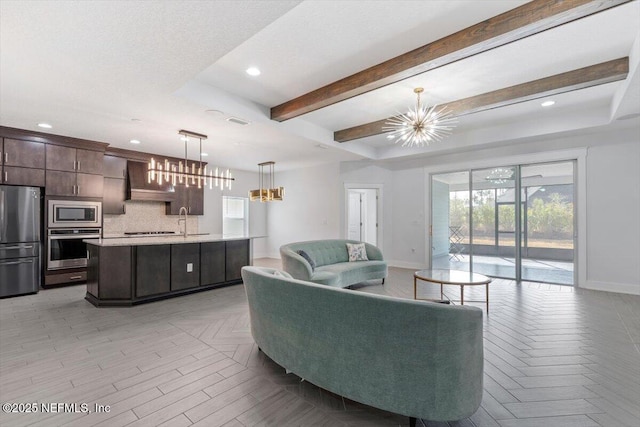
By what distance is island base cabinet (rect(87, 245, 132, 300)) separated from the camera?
13.4 ft

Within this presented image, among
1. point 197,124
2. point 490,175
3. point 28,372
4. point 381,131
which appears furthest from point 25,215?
point 490,175

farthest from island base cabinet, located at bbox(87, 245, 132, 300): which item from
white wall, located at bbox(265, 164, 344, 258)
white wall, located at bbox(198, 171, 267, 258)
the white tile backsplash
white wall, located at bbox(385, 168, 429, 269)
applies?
white wall, located at bbox(385, 168, 429, 269)

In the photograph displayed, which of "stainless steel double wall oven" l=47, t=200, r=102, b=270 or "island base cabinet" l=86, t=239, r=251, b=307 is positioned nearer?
"island base cabinet" l=86, t=239, r=251, b=307

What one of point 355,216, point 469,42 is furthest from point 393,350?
point 355,216

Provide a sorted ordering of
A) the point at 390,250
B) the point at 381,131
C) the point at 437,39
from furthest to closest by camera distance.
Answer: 1. the point at 390,250
2. the point at 381,131
3. the point at 437,39

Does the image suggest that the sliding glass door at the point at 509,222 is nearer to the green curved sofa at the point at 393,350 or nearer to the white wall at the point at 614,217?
the white wall at the point at 614,217

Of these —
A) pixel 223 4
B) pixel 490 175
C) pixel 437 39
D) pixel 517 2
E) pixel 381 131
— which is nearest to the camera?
pixel 223 4

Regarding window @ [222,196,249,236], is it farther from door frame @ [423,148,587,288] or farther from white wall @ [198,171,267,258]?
door frame @ [423,148,587,288]

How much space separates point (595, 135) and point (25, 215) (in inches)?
379

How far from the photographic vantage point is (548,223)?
5.64 meters

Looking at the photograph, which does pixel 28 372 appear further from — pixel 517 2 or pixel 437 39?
pixel 517 2

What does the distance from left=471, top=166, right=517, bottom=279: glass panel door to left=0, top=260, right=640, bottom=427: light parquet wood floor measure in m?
2.00

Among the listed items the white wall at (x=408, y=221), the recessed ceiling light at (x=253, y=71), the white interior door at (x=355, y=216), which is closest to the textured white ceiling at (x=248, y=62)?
the recessed ceiling light at (x=253, y=71)

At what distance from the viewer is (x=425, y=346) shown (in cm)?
157
